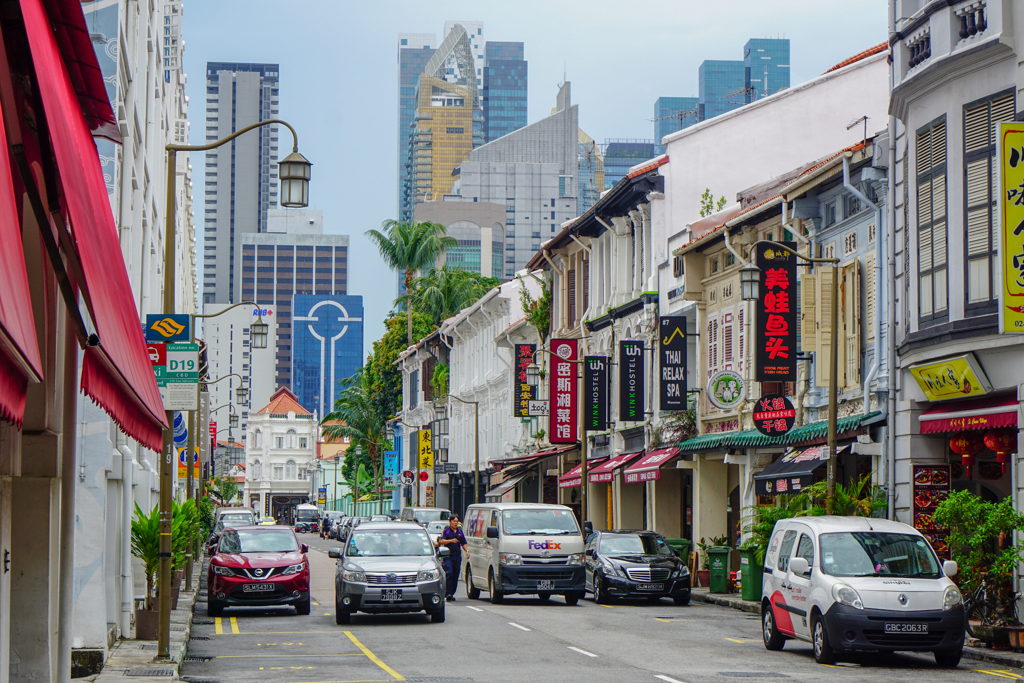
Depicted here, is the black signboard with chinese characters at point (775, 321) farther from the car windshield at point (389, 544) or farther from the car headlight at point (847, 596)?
the car headlight at point (847, 596)

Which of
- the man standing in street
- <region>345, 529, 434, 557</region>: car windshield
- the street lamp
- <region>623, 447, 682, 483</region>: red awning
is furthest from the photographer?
<region>623, 447, 682, 483</region>: red awning

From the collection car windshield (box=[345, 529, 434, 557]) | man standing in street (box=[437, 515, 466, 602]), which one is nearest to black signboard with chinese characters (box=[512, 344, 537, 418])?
man standing in street (box=[437, 515, 466, 602])

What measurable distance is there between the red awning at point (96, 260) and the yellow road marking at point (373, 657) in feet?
19.0

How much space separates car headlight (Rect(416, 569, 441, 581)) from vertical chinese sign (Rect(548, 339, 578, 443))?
21493mm

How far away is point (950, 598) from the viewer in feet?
53.5

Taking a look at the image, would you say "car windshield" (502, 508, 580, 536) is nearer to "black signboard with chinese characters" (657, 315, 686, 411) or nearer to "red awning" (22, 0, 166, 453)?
"black signboard with chinese characters" (657, 315, 686, 411)

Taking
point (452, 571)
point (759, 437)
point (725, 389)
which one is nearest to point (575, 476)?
point (725, 389)

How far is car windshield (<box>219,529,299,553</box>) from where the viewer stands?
2595 centimetres

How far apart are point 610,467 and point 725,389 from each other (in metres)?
10.1

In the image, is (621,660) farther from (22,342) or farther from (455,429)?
(455,429)

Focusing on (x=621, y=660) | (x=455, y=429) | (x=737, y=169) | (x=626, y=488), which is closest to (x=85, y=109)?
(x=621, y=660)

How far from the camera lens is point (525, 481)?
188 ft

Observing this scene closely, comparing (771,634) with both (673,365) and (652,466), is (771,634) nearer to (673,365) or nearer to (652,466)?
(652,466)

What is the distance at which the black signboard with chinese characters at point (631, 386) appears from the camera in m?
38.1
